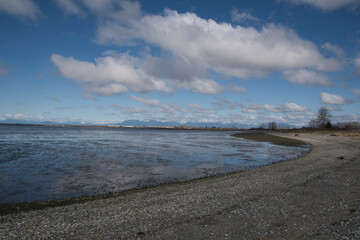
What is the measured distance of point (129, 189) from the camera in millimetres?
15383

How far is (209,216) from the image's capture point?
9.16 metres

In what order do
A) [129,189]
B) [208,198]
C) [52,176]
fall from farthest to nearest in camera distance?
1. [52,176]
2. [129,189]
3. [208,198]

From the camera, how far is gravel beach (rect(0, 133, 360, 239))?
768cm

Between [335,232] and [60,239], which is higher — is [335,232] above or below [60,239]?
above

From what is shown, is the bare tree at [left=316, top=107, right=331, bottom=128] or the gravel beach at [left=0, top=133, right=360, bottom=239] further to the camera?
the bare tree at [left=316, top=107, right=331, bottom=128]

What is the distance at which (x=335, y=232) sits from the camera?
7328 mm

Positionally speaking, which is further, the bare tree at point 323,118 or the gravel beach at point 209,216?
the bare tree at point 323,118

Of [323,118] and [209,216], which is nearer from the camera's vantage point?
[209,216]

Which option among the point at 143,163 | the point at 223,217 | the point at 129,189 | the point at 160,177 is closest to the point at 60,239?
the point at 223,217

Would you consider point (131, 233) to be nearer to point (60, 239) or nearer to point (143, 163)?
point (60, 239)

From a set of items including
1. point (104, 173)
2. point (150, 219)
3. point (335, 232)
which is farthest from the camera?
point (104, 173)

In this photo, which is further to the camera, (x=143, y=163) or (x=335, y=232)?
(x=143, y=163)

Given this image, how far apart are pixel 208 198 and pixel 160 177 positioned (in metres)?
8.13

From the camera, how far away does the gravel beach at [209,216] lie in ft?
25.2
